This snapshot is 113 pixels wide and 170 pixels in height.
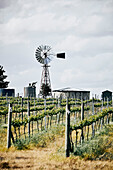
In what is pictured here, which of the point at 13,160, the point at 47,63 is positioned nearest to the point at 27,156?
the point at 13,160

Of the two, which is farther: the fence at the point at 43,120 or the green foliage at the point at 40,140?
the fence at the point at 43,120

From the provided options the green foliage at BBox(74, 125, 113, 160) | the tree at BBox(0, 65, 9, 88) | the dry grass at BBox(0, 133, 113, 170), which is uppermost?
the tree at BBox(0, 65, 9, 88)

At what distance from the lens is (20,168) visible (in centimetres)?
763

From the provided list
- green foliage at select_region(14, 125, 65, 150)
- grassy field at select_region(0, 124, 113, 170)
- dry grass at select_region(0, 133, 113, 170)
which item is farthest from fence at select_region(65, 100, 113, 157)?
green foliage at select_region(14, 125, 65, 150)

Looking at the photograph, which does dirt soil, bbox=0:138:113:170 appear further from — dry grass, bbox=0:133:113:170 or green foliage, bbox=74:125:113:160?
green foliage, bbox=74:125:113:160

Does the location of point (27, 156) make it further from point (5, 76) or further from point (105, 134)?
point (5, 76)

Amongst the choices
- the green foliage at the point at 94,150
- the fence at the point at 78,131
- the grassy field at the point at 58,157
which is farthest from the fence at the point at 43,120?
the grassy field at the point at 58,157

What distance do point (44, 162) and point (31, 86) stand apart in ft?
105

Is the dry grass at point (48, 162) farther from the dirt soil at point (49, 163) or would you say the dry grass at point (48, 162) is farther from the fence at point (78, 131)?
the fence at point (78, 131)

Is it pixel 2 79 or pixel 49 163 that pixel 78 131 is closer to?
pixel 49 163

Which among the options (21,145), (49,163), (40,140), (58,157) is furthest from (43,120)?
(49,163)

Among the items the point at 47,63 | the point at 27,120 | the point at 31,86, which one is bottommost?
the point at 27,120

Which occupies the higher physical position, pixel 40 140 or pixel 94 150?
pixel 94 150

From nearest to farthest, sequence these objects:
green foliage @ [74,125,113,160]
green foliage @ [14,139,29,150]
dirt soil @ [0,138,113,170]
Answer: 1. dirt soil @ [0,138,113,170]
2. green foliage @ [74,125,113,160]
3. green foliage @ [14,139,29,150]
